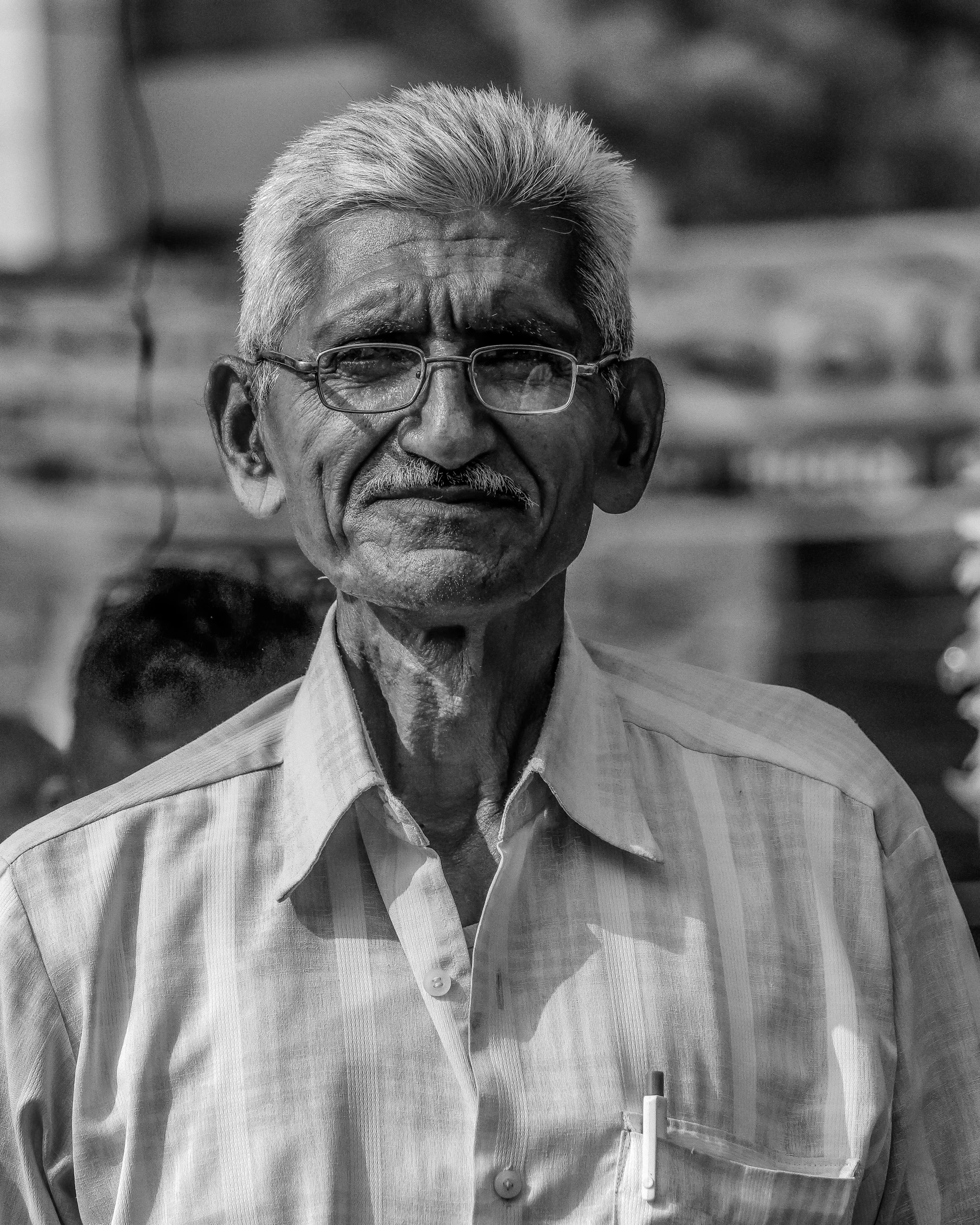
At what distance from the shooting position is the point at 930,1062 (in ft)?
5.95

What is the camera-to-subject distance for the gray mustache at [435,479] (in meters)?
1.70

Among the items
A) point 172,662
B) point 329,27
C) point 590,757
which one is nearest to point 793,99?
point 329,27

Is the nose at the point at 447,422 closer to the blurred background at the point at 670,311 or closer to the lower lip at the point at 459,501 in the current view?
the lower lip at the point at 459,501

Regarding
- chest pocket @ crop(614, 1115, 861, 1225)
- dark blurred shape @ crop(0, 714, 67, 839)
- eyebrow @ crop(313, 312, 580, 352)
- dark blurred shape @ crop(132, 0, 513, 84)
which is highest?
dark blurred shape @ crop(132, 0, 513, 84)

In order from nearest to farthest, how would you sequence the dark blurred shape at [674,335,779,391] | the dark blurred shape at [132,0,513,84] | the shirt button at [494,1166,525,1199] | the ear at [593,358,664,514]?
the shirt button at [494,1166,525,1199] → the ear at [593,358,664,514] → the dark blurred shape at [132,0,513,84] → the dark blurred shape at [674,335,779,391]

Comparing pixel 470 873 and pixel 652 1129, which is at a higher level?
pixel 470 873

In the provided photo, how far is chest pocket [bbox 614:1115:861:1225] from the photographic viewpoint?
62.9 inches

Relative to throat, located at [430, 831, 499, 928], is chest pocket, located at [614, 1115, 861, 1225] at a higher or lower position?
lower

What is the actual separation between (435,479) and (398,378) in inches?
5.0

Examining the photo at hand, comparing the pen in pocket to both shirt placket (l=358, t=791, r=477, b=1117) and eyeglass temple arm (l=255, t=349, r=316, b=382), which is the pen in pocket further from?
eyeglass temple arm (l=255, t=349, r=316, b=382)

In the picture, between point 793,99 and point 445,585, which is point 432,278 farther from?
point 793,99

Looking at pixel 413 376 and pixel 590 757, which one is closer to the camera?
pixel 413 376

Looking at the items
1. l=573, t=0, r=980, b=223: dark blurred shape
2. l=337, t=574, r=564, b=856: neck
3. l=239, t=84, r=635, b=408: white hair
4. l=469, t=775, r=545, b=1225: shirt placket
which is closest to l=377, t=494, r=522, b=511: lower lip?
l=337, t=574, r=564, b=856: neck

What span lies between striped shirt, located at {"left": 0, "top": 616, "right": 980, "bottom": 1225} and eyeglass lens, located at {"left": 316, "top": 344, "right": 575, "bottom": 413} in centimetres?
33
